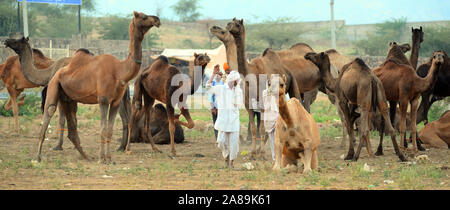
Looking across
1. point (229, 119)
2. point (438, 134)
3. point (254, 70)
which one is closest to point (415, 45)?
point (438, 134)

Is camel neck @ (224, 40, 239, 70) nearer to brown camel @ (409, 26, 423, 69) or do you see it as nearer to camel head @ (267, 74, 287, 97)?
camel head @ (267, 74, 287, 97)

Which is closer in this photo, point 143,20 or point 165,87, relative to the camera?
point 143,20

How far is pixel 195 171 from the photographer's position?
8680 mm

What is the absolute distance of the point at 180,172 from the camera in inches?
335

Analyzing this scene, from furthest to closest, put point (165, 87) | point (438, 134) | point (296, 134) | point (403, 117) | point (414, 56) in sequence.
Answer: point (414, 56) → point (438, 134) → point (165, 87) → point (403, 117) → point (296, 134)

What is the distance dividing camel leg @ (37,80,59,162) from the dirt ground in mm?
385

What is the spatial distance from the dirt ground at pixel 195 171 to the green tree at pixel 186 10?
6420cm

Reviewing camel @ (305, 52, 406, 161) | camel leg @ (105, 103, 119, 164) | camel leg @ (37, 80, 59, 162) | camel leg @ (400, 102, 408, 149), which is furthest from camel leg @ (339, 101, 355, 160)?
camel leg @ (37, 80, 59, 162)

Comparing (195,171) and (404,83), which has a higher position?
(404,83)

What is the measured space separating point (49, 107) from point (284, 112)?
4119mm

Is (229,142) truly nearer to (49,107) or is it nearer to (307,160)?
(307,160)

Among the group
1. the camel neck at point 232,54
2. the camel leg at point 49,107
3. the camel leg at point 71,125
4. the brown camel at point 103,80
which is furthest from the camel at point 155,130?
the camel leg at point 49,107

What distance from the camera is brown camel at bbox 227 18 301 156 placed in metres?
10.4

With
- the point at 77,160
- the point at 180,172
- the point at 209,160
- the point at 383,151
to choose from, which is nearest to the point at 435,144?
the point at 383,151
